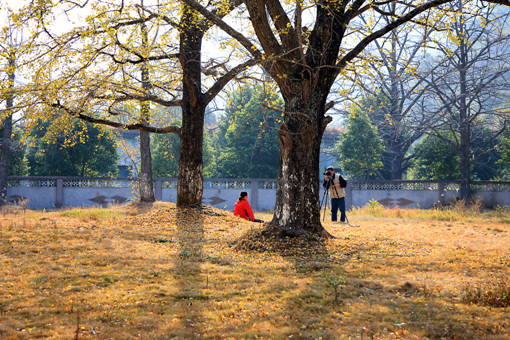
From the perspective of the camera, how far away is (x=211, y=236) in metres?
9.66

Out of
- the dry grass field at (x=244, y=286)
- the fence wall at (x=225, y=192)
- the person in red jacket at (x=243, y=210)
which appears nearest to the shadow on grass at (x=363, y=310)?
the dry grass field at (x=244, y=286)

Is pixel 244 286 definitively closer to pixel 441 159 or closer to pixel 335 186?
pixel 335 186

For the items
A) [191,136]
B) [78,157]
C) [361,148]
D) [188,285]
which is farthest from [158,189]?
[188,285]

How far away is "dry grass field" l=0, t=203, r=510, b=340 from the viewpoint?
3936 millimetres

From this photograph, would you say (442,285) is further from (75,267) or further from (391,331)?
(75,267)

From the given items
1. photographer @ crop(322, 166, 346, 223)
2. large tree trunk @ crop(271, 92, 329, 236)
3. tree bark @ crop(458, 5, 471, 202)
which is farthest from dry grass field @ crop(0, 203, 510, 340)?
tree bark @ crop(458, 5, 471, 202)

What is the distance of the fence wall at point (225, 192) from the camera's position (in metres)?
22.8

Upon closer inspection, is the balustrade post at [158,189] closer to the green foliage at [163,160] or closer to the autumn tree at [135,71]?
the green foliage at [163,160]

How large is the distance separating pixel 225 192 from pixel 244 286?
748 inches

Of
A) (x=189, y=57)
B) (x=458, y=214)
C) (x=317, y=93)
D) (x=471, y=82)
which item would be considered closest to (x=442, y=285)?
(x=317, y=93)

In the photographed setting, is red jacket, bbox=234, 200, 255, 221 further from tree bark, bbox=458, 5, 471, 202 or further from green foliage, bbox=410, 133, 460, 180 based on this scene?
green foliage, bbox=410, 133, 460, 180

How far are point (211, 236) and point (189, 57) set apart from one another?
574 centimetres

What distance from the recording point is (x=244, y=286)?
18.2ft

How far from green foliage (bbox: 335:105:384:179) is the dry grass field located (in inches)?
679
